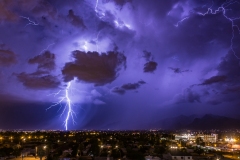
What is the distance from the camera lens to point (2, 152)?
135ft

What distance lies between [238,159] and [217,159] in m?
8.66

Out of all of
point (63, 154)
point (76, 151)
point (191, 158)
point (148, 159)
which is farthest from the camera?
point (76, 151)

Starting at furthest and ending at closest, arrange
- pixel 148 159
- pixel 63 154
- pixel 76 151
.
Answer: pixel 76 151, pixel 63 154, pixel 148 159

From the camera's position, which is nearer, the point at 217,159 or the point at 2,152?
the point at 217,159

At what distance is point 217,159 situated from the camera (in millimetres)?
36281

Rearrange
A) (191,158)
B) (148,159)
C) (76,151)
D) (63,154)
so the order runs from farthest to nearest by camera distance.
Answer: (76,151) < (63,154) < (191,158) < (148,159)

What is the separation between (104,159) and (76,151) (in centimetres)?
1040

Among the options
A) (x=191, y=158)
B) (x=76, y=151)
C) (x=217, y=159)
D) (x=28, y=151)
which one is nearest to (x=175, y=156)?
(x=191, y=158)

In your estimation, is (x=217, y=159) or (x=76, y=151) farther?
(x=76, y=151)

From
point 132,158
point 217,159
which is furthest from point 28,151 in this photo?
point 217,159

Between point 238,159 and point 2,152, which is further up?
point 2,152

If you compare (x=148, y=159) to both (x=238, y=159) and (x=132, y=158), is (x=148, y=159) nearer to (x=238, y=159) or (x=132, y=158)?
(x=132, y=158)

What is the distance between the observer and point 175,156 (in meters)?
40.0

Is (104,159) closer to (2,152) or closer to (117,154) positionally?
(117,154)
